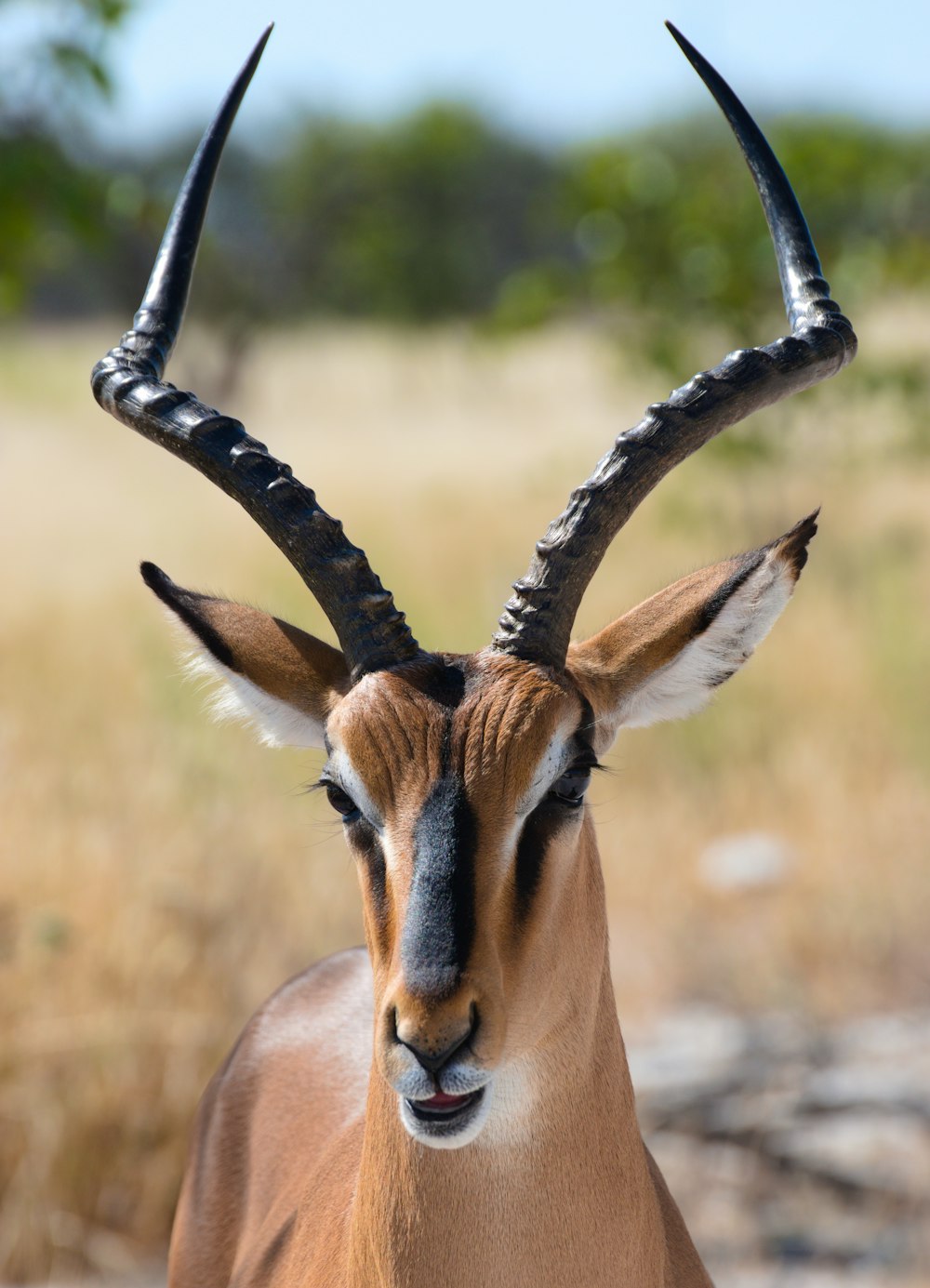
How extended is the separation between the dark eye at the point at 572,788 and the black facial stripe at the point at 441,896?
8.7 inches

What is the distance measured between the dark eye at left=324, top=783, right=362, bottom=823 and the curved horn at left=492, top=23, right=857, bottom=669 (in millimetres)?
413

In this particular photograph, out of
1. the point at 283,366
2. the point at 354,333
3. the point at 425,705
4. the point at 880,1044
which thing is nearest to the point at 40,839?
the point at 880,1044

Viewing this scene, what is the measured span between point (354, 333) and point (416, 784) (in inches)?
1530

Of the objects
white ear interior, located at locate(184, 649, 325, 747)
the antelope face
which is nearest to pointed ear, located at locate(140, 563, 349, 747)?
white ear interior, located at locate(184, 649, 325, 747)

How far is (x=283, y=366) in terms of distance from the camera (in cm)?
3562

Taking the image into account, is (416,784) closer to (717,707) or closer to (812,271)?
(812,271)

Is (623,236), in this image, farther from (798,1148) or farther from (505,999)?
(505,999)

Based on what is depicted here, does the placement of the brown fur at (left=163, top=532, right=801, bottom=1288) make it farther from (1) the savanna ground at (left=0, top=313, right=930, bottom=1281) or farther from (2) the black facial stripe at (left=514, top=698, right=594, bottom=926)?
(1) the savanna ground at (left=0, top=313, right=930, bottom=1281)

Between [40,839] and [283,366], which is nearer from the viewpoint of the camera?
[40,839]

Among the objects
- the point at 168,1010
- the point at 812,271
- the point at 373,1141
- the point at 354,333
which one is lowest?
the point at 373,1141

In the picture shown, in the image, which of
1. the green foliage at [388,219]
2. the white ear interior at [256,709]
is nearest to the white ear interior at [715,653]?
the white ear interior at [256,709]

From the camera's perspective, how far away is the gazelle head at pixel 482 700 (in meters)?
2.49

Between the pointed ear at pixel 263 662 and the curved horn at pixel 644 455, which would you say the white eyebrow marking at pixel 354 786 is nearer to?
the pointed ear at pixel 263 662

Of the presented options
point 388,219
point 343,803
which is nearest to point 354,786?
point 343,803
